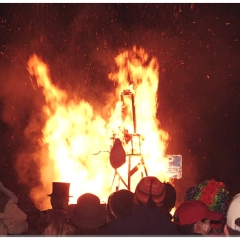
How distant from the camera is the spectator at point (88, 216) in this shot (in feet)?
14.1

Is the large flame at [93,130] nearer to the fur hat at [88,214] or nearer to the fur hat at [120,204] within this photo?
the fur hat at [120,204]

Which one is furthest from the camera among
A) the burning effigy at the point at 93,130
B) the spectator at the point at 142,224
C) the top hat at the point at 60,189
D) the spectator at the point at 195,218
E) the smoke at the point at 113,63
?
the smoke at the point at 113,63

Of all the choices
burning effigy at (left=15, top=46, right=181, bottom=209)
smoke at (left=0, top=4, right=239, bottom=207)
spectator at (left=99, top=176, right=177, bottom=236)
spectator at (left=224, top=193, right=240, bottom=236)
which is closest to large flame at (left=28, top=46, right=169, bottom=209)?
burning effigy at (left=15, top=46, right=181, bottom=209)

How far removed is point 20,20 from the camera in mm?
15234

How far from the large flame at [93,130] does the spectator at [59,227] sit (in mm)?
7821

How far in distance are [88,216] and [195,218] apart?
886 millimetres

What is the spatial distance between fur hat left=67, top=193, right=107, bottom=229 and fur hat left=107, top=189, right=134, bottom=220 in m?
0.10

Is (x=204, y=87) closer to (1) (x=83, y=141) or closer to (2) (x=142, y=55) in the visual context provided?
(2) (x=142, y=55)

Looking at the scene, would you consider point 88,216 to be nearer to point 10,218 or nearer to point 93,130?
point 10,218

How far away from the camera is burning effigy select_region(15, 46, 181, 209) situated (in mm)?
13570

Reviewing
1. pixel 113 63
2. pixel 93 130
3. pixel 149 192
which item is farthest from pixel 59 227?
pixel 113 63

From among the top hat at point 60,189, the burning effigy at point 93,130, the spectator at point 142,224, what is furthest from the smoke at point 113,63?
the spectator at point 142,224

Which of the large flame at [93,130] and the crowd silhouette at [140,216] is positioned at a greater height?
the large flame at [93,130]

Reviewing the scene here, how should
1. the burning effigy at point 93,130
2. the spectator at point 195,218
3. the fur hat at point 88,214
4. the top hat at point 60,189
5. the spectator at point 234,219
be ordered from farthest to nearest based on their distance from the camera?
1. the burning effigy at point 93,130
2. the top hat at point 60,189
3. the fur hat at point 88,214
4. the spectator at point 195,218
5. the spectator at point 234,219
